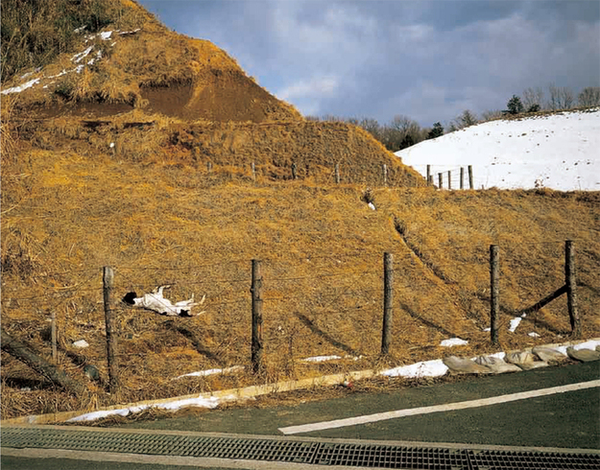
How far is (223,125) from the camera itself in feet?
81.9

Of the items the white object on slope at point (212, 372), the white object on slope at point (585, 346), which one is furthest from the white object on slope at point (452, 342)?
the white object on slope at point (212, 372)

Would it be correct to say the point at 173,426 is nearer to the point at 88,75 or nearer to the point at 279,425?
the point at 279,425

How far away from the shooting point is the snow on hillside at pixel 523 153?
33000mm

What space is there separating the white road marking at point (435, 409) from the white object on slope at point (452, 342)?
2842 mm

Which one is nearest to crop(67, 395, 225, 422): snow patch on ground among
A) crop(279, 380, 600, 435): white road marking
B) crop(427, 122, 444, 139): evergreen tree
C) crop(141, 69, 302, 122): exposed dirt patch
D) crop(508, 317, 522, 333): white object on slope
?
crop(279, 380, 600, 435): white road marking

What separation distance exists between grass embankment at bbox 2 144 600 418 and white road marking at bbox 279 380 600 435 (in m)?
1.59

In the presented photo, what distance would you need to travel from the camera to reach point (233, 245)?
14.1 m

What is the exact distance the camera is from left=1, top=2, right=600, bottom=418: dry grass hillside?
9.15 m

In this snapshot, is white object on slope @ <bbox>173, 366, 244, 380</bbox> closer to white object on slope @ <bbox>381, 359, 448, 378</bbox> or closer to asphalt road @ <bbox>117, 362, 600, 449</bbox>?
asphalt road @ <bbox>117, 362, 600, 449</bbox>

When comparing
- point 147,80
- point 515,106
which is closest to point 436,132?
point 515,106

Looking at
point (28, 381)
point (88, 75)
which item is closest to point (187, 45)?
point (88, 75)

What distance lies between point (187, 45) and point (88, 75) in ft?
18.4

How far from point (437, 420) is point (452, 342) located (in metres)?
4.29

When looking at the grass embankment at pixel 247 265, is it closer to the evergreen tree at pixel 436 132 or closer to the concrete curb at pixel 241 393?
the concrete curb at pixel 241 393
